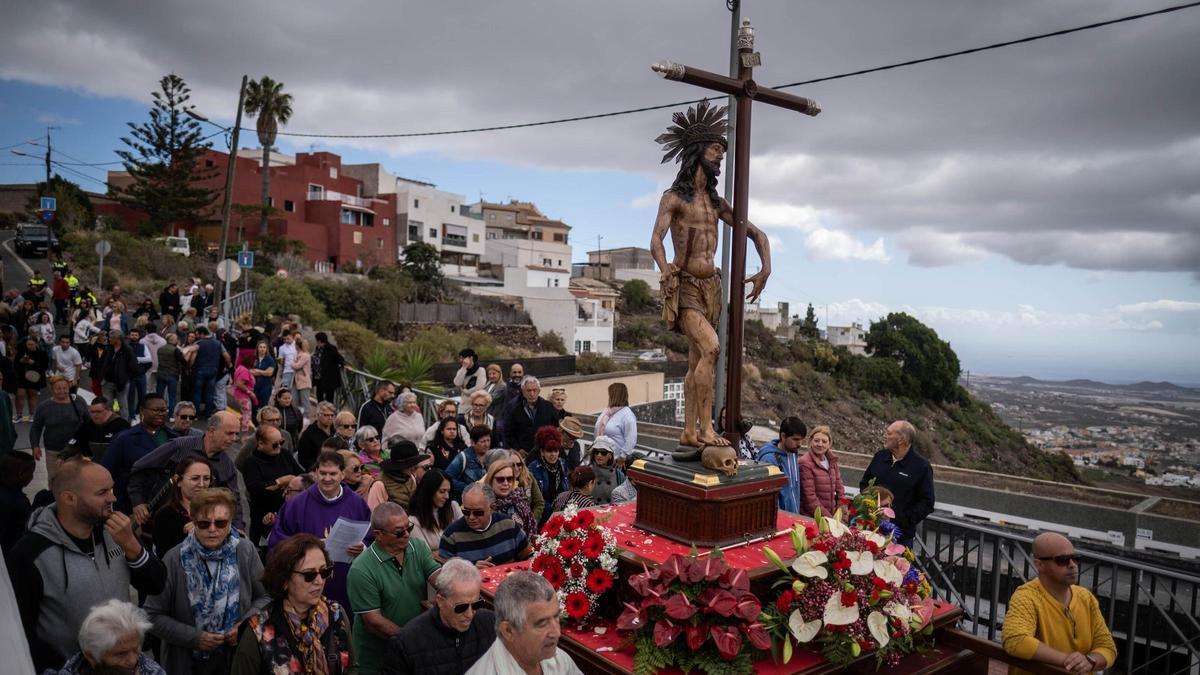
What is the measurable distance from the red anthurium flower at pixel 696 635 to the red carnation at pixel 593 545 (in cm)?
69

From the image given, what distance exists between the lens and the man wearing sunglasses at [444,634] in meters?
3.03

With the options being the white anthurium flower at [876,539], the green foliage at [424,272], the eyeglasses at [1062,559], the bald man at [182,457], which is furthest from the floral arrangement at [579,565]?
the green foliage at [424,272]

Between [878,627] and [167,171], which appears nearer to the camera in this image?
[878,627]

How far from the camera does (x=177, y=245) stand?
3181 cm

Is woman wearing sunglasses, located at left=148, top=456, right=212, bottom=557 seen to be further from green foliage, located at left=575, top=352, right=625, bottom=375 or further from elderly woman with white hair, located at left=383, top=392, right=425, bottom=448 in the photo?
green foliage, located at left=575, top=352, right=625, bottom=375

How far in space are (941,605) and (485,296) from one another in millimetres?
39336

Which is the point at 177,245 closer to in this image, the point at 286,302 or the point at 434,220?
the point at 286,302

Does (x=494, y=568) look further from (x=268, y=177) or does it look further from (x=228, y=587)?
(x=268, y=177)

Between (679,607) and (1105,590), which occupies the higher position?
(679,607)

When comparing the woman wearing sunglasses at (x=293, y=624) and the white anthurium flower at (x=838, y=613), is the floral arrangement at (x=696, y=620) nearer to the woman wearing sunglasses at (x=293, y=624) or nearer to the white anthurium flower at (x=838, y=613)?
the white anthurium flower at (x=838, y=613)

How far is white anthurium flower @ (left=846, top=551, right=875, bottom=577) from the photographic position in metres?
3.46

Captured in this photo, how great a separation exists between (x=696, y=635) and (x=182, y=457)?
373cm

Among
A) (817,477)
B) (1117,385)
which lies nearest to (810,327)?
(1117,385)

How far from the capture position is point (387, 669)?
3080 mm
